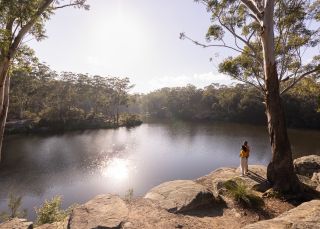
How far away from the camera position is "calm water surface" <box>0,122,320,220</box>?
776 inches

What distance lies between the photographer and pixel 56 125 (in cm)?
5072

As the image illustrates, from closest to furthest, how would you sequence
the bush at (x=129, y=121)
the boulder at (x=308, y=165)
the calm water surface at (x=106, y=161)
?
the boulder at (x=308, y=165), the calm water surface at (x=106, y=161), the bush at (x=129, y=121)

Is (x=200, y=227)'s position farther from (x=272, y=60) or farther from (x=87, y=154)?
(x=87, y=154)

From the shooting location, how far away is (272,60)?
389 inches

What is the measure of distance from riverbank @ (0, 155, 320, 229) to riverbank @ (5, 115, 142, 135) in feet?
140

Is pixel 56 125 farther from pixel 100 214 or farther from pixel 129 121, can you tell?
pixel 100 214

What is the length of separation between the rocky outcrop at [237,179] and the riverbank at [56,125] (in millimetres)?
39749

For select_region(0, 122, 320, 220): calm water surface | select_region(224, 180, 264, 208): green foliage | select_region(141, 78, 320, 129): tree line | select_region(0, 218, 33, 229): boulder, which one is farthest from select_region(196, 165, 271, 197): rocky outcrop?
select_region(141, 78, 320, 129): tree line

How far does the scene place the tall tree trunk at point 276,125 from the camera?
9.68 metres

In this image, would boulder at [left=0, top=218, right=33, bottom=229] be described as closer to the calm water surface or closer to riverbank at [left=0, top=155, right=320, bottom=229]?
riverbank at [left=0, top=155, right=320, bottom=229]

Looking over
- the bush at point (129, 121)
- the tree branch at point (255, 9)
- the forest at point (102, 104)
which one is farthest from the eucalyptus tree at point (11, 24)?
the bush at point (129, 121)

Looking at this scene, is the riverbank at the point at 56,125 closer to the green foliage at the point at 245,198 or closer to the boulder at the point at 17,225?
the boulder at the point at 17,225

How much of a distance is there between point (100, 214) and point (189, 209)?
2.51m

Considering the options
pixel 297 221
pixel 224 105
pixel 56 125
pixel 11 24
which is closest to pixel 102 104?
pixel 56 125
